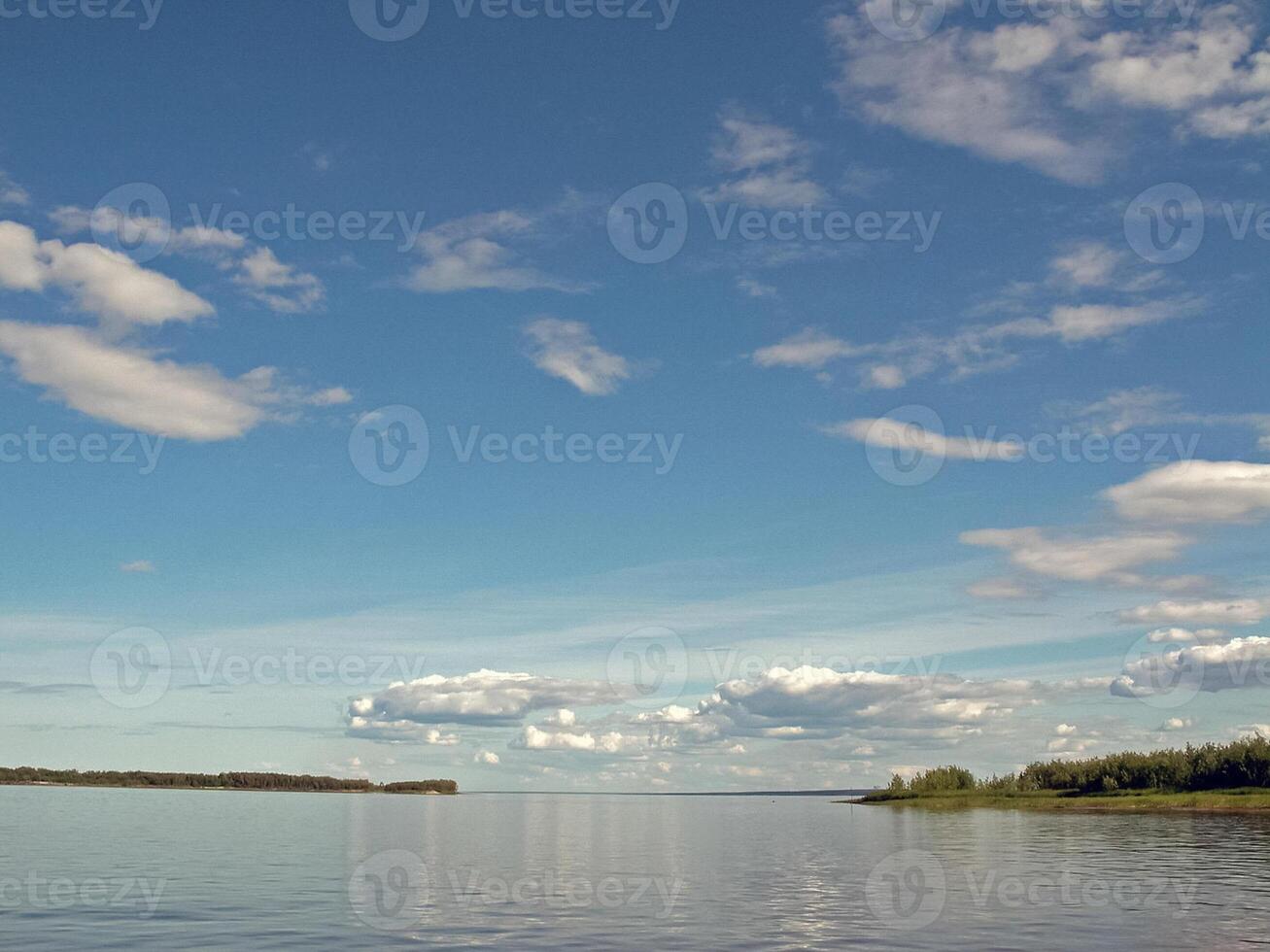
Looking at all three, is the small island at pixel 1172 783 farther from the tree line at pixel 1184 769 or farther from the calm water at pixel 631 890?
the calm water at pixel 631 890

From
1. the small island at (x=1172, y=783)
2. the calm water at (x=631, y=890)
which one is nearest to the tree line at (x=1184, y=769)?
the small island at (x=1172, y=783)

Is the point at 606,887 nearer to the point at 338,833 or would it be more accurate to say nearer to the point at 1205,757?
the point at 338,833

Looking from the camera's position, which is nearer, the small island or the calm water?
the calm water

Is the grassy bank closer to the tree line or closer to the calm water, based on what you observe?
the tree line

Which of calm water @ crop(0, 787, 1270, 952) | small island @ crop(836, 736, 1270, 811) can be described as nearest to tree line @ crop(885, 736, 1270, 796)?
small island @ crop(836, 736, 1270, 811)

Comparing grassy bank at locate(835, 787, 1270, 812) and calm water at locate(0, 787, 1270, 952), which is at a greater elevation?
calm water at locate(0, 787, 1270, 952)

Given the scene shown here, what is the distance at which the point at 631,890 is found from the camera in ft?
213

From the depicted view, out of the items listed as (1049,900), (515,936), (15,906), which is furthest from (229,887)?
(1049,900)

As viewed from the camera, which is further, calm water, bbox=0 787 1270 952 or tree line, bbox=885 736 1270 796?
tree line, bbox=885 736 1270 796

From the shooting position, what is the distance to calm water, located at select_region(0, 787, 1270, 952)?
155 feet

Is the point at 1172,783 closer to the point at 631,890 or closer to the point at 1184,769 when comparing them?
the point at 1184,769

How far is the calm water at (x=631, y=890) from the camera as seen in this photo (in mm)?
47125

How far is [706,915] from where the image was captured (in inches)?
2127

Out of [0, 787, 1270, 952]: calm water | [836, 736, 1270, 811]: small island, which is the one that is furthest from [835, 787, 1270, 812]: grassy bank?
[0, 787, 1270, 952]: calm water
